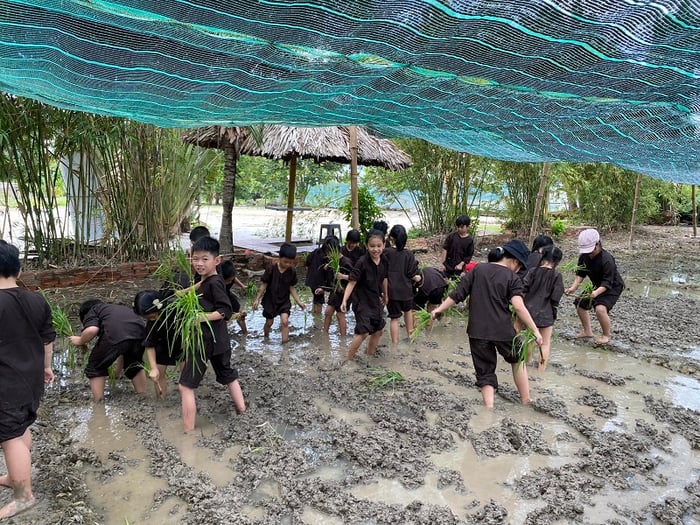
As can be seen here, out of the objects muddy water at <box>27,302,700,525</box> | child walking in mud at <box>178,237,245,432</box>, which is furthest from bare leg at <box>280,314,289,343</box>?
child walking in mud at <box>178,237,245,432</box>

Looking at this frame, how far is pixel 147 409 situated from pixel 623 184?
15630 millimetres

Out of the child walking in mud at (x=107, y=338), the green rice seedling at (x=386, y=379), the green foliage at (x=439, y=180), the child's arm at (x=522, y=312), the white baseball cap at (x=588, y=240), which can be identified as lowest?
the green rice seedling at (x=386, y=379)

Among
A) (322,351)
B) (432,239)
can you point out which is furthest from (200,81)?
(432,239)

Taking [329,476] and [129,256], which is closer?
[329,476]

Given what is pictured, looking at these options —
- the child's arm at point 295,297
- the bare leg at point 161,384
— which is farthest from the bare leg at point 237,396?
the child's arm at point 295,297

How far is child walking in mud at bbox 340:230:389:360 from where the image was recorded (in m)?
5.06

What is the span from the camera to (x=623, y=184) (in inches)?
617

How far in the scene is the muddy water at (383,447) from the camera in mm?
2834

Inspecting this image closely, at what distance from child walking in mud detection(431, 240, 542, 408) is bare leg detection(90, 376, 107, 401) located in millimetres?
2829

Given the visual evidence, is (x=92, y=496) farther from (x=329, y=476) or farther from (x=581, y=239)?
(x=581, y=239)

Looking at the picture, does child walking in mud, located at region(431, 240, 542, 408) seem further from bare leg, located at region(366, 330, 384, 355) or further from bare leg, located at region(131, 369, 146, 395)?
bare leg, located at region(131, 369, 146, 395)

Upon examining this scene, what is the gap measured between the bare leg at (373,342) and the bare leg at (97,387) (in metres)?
2.49

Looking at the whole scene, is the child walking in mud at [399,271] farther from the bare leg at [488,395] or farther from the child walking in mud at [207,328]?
the child walking in mud at [207,328]

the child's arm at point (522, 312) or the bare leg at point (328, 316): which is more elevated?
the child's arm at point (522, 312)
